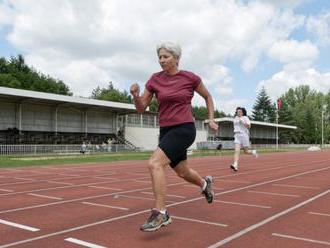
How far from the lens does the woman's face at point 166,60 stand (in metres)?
5.60

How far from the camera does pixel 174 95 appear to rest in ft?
18.5

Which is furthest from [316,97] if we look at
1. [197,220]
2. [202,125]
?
[197,220]

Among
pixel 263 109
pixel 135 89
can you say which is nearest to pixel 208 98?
pixel 135 89

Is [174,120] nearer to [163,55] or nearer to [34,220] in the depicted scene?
[163,55]

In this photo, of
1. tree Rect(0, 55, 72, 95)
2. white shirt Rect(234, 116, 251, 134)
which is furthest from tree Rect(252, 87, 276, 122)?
white shirt Rect(234, 116, 251, 134)

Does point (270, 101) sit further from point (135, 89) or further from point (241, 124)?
point (135, 89)

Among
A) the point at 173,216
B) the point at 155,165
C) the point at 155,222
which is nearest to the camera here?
the point at 155,222

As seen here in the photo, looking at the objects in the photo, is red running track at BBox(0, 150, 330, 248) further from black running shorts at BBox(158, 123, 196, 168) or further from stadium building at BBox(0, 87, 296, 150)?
stadium building at BBox(0, 87, 296, 150)

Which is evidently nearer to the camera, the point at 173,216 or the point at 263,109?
the point at 173,216

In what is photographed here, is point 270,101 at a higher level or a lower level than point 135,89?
higher

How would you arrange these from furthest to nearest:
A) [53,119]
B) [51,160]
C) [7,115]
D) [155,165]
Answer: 1. [53,119]
2. [7,115]
3. [51,160]
4. [155,165]

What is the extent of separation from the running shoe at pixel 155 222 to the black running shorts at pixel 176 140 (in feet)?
2.30

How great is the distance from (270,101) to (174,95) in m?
119

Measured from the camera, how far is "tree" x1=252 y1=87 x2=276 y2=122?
118875 millimetres
